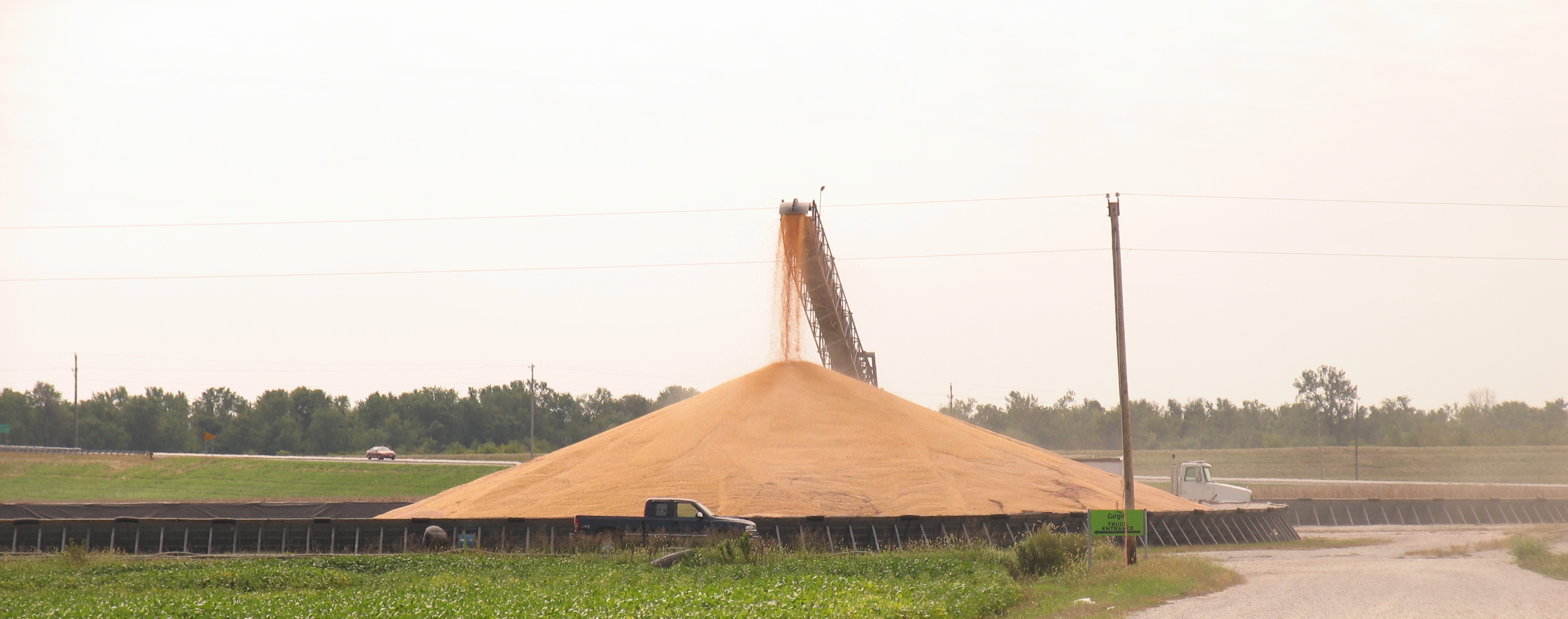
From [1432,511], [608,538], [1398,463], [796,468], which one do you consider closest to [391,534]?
[608,538]

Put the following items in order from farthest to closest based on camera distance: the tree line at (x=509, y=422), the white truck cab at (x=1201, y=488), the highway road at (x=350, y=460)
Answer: the tree line at (x=509, y=422) → the highway road at (x=350, y=460) → the white truck cab at (x=1201, y=488)

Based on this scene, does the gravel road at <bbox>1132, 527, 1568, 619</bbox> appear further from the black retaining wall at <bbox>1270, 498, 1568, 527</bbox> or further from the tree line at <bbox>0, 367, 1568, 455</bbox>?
the tree line at <bbox>0, 367, 1568, 455</bbox>

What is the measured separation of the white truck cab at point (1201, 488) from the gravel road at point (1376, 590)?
16687 mm

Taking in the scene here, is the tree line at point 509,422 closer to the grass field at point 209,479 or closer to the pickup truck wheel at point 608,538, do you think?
the grass field at point 209,479

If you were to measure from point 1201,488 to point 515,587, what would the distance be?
36.4 meters

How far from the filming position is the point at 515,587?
20453 millimetres

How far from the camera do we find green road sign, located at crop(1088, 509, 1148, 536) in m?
24.2

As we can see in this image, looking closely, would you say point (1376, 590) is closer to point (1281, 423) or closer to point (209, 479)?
point (209, 479)

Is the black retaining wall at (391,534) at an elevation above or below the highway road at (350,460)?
below

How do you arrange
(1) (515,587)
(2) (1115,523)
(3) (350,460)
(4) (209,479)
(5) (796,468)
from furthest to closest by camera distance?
(3) (350,460)
(4) (209,479)
(5) (796,468)
(2) (1115,523)
(1) (515,587)

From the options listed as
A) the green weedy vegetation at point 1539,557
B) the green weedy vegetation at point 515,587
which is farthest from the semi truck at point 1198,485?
the green weedy vegetation at point 515,587

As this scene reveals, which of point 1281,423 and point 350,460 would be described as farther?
point 1281,423

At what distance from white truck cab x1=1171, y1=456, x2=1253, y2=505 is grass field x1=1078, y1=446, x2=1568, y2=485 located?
41.0 meters

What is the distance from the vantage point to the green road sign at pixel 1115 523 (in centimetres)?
2422
